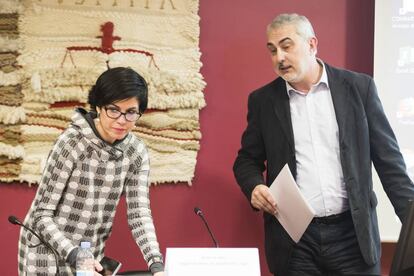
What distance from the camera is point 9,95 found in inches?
99.0

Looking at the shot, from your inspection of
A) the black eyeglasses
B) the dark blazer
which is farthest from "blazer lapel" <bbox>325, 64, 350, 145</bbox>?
the black eyeglasses

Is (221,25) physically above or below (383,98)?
above

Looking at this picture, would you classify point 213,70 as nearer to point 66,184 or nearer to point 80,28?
point 80,28

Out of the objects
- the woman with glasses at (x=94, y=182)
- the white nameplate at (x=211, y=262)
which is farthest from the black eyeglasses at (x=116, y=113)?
the white nameplate at (x=211, y=262)

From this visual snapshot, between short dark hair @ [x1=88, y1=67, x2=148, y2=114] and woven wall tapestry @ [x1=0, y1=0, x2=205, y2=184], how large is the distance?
2.49 ft

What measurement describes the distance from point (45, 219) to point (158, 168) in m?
0.90

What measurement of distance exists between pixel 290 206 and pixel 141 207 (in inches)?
20.5

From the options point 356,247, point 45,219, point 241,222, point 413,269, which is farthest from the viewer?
point 241,222

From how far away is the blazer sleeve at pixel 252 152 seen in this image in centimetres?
228

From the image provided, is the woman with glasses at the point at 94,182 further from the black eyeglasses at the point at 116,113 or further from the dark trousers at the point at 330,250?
the dark trousers at the point at 330,250

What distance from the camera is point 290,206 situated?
80.4 inches

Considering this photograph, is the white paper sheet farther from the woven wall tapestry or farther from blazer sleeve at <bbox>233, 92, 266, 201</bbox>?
the woven wall tapestry

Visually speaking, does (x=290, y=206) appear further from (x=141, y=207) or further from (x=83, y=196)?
(x=83, y=196)

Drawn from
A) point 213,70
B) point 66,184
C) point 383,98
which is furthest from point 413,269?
point 213,70
